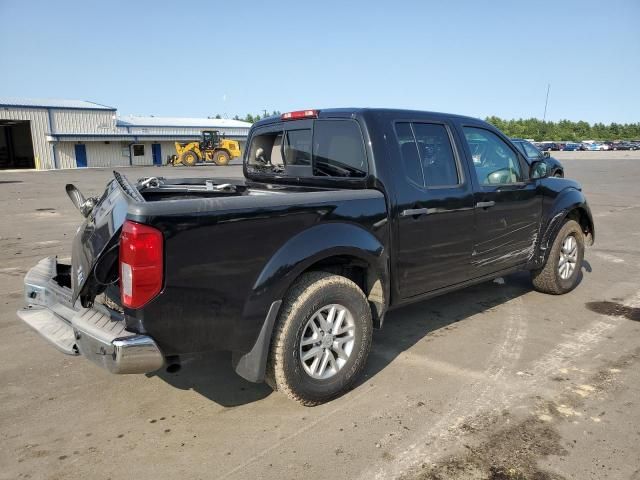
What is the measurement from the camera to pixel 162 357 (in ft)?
8.58

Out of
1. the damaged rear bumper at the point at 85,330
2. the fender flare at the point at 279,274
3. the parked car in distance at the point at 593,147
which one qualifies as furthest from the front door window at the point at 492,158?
the parked car in distance at the point at 593,147

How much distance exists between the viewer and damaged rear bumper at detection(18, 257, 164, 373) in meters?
2.54

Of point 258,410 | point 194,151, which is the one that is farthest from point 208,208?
point 194,151

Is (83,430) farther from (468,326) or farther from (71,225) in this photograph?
(71,225)

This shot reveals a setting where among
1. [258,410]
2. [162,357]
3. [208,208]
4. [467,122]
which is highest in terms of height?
[467,122]

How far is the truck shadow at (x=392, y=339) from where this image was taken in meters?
3.47

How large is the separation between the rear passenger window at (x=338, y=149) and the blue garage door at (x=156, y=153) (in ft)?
155

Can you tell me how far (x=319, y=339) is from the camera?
323 cm

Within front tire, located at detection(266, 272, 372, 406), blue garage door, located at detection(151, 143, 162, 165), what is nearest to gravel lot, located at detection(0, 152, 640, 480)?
front tire, located at detection(266, 272, 372, 406)

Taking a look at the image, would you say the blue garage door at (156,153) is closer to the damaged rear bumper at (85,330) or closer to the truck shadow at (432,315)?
the truck shadow at (432,315)

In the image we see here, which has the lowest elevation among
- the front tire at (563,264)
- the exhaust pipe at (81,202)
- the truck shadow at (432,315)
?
the truck shadow at (432,315)

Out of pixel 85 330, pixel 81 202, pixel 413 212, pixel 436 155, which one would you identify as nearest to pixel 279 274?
pixel 85 330

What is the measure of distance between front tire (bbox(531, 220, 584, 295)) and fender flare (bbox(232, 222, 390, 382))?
308 cm

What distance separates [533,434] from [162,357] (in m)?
2.17
